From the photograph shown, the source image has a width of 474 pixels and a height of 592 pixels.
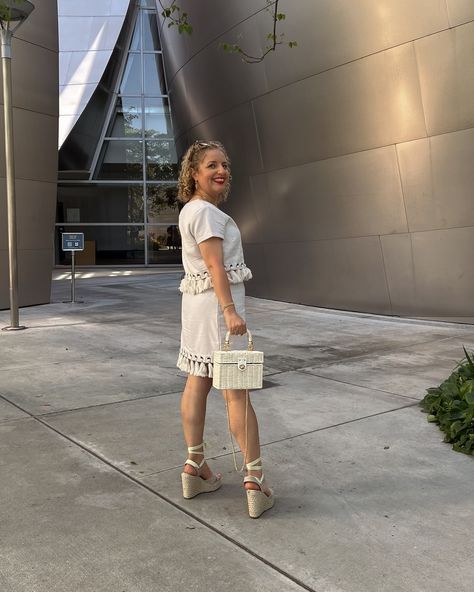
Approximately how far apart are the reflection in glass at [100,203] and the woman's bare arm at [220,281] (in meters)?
23.6

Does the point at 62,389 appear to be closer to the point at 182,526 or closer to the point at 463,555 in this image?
the point at 182,526

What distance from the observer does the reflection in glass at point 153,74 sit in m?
25.6

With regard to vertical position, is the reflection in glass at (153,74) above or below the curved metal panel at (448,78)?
above

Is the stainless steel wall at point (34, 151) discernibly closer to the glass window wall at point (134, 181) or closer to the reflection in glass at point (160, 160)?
the glass window wall at point (134, 181)

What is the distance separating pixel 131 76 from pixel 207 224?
24.5m

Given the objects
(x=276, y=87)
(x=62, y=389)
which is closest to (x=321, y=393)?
(x=62, y=389)

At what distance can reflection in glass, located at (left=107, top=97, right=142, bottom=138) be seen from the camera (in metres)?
25.4

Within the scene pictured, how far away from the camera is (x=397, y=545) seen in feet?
9.18

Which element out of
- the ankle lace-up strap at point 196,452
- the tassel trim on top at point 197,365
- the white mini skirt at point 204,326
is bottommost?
the ankle lace-up strap at point 196,452

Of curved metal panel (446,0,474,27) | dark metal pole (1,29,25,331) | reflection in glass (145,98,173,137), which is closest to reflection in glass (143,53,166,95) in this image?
reflection in glass (145,98,173,137)

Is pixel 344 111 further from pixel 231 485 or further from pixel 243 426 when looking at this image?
pixel 243 426

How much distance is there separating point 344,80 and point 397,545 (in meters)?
8.89

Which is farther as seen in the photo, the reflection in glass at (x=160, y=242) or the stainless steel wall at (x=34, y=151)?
Result: the reflection in glass at (x=160, y=242)

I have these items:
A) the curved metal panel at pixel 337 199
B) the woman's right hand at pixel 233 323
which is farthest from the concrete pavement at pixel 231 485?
the curved metal panel at pixel 337 199
